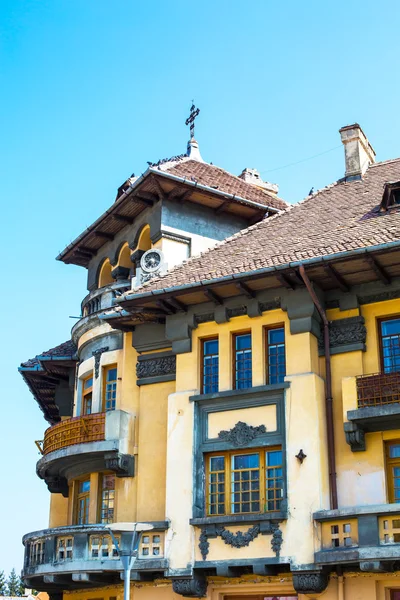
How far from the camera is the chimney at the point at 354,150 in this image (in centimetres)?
2661

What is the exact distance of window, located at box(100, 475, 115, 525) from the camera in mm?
23922

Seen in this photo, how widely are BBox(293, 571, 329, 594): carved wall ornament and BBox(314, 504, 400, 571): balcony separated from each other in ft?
1.14

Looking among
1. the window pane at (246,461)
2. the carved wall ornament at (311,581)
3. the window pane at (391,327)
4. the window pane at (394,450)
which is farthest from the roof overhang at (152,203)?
the carved wall ornament at (311,581)

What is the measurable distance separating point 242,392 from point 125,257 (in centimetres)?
774

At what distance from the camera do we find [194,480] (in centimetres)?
2142

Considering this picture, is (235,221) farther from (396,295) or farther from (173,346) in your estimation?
(396,295)

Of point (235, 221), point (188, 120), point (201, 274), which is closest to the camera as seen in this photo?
point (201, 274)

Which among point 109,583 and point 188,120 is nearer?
point 109,583

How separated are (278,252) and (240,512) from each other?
610 centimetres

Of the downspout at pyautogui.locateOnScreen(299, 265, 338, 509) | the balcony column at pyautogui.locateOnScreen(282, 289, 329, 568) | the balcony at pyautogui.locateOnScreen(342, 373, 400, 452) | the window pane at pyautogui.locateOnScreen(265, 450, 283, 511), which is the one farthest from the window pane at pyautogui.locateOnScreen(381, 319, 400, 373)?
the window pane at pyautogui.locateOnScreen(265, 450, 283, 511)

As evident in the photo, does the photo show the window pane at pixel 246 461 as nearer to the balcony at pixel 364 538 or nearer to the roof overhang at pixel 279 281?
the balcony at pixel 364 538

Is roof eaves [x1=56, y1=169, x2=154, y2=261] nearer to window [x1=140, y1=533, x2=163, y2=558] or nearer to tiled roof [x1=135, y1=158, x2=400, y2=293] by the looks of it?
tiled roof [x1=135, y1=158, x2=400, y2=293]

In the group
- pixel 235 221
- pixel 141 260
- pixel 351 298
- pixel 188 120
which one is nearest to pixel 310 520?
pixel 351 298

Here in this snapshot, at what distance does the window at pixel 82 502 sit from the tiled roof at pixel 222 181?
9071mm
